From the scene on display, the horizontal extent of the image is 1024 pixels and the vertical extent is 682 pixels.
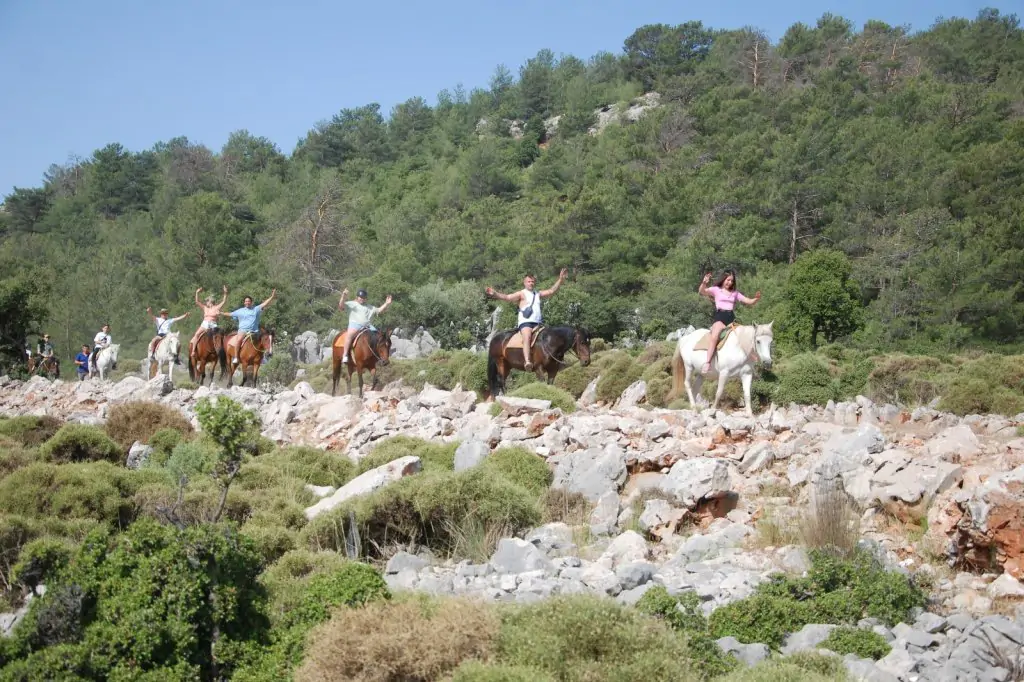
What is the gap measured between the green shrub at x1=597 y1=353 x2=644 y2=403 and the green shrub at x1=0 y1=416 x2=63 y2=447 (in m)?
10.7

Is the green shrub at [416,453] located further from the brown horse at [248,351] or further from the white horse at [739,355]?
the brown horse at [248,351]

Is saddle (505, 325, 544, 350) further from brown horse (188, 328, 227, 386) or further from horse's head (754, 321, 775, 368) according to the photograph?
brown horse (188, 328, 227, 386)

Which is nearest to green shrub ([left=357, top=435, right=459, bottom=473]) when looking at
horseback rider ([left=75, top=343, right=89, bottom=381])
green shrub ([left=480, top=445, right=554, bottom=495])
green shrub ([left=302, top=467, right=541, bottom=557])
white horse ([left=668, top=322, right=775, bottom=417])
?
green shrub ([left=480, top=445, right=554, bottom=495])

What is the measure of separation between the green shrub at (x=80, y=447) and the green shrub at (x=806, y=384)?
37.2 feet

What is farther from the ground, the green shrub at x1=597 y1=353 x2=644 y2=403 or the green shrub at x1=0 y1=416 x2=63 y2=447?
the green shrub at x1=0 y1=416 x2=63 y2=447

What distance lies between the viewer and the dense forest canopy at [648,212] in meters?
36.5

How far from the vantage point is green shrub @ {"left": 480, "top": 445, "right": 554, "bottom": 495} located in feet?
36.8

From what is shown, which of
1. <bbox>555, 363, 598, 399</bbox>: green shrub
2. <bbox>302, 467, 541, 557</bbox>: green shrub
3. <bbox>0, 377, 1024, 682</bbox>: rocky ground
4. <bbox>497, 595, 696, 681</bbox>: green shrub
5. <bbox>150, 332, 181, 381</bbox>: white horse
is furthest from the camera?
<bbox>150, 332, 181, 381</bbox>: white horse

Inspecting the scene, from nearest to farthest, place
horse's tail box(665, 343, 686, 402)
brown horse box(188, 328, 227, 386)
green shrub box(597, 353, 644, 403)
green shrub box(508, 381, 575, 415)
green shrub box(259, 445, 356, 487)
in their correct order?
green shrub box(259, 445, 356, 487) < green shrub box(508, 381, 575, 415) < horse's tail box(665, 343, 686, 402) < green shrub box(597, 353, 644, 403) < brown horse box(188, 328, 227, 386)

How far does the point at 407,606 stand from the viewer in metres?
6.71

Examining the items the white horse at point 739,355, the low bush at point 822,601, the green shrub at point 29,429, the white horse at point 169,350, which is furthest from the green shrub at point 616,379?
the white horse at point 169,350

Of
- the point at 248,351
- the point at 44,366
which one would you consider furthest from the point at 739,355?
the point at 44,366

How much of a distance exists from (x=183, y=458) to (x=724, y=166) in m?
45.8

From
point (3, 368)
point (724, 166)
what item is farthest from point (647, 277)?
point (3, 368)
